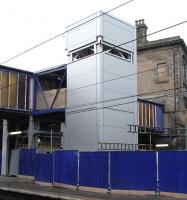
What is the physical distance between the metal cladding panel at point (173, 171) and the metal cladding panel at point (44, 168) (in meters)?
8.76

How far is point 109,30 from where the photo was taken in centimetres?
3130

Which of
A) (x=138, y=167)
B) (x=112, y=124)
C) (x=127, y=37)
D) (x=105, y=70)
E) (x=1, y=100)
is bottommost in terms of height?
(x=138, y=167)

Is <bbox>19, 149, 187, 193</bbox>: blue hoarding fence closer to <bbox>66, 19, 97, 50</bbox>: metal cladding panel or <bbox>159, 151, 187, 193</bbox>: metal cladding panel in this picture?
<bbox>159, 151, 187, 193</bbox>: metal cladding panel

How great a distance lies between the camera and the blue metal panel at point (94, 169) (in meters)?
21.5

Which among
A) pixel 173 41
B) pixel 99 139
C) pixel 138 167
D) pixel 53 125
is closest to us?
pixel 138 167

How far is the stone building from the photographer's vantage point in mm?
42656

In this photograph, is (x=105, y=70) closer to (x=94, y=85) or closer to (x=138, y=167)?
(x=94, y=85)

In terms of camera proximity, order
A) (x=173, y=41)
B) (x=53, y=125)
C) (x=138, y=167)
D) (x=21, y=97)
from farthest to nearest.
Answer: (x=173, y=41) < (x=53, y=125) < (x=21, y=97) < (x=138, y=167)

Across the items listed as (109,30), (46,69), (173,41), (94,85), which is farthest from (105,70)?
(173,41)

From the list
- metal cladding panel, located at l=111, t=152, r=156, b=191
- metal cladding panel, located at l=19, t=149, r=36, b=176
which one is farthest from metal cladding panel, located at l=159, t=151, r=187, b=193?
metal cladding panel, located at l=19, t=149, r=36, b=176

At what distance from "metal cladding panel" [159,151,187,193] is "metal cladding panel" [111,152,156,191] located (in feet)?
1.49

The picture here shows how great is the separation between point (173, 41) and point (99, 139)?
19.3 meters

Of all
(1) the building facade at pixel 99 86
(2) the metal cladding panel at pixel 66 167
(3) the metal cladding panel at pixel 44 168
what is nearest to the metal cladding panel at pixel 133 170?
(2) the metal cladding panel at pixel 66 167

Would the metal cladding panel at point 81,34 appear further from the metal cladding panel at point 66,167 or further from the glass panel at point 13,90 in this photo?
the metal cladding panel at point 66,167
